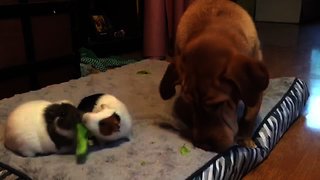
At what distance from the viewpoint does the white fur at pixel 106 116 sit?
3.73ft

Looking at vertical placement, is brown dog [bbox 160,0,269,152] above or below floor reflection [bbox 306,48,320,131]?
above

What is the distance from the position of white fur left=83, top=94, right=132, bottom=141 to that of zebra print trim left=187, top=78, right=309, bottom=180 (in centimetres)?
28

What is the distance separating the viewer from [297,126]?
5.59ft

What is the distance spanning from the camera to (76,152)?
1.16 metres

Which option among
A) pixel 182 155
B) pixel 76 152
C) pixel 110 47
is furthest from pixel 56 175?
pixel 110 47

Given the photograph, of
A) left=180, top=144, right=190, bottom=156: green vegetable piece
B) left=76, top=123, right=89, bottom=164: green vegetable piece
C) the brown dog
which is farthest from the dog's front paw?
left=76, top=123, right=89, bottom=164: green vegetable piece

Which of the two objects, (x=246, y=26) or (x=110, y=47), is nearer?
(x=246, y=26)

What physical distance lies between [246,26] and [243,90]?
0.40m

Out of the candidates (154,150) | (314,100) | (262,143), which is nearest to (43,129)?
(154,150)

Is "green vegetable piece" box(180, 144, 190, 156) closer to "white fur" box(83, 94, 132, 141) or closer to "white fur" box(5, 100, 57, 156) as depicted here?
"white fur" box(83, 94, 132, 141)

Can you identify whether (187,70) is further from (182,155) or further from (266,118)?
(266,118)

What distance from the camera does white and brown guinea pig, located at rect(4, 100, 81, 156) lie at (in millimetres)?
1144

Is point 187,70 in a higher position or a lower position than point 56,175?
higher

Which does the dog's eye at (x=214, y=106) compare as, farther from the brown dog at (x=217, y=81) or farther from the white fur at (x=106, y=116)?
the white fur at (x=106, y=116)
